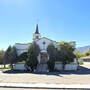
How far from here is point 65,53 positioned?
17.2m

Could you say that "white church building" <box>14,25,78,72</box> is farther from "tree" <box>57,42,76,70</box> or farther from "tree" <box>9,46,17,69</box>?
"tree" <box>57,42,76,70</box>

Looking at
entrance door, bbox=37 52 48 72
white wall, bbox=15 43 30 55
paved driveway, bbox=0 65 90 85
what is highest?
white wall, bbox=15 43 30 55

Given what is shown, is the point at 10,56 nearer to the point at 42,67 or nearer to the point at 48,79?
the point at 42,67

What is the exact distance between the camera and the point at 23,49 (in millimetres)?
20406

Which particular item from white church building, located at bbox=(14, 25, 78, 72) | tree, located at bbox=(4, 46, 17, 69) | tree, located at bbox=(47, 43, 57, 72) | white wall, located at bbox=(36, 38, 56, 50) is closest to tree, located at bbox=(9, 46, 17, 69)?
tree, located at bbox=(4, 46, 17, 69)

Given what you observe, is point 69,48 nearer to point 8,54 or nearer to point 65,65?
point 65,65

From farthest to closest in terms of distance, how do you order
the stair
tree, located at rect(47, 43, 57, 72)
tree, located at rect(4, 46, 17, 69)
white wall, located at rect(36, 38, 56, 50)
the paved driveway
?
1. white wall, located at rect(36, 38, 56, 50)
2. tree, located at rect(4, 46, 17, 69)
3. the stair
4. tree, located at rect(47, 43, 57, 72)
5. the paved driveway

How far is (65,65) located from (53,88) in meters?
12.3

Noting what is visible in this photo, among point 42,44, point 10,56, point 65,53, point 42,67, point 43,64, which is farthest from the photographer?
point 42,44

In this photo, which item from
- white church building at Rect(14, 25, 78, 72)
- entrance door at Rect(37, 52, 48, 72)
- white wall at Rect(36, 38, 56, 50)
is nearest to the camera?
entrance door at Rect(37, 52, 48, 72)

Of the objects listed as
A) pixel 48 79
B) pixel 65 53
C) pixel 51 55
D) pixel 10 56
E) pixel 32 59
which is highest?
pixel 65 53

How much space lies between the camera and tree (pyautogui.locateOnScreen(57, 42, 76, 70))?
17203mm

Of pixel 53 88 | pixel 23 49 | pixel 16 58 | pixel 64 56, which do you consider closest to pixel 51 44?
pixel 64 56

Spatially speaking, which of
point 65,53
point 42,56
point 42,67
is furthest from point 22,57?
point 65,53
